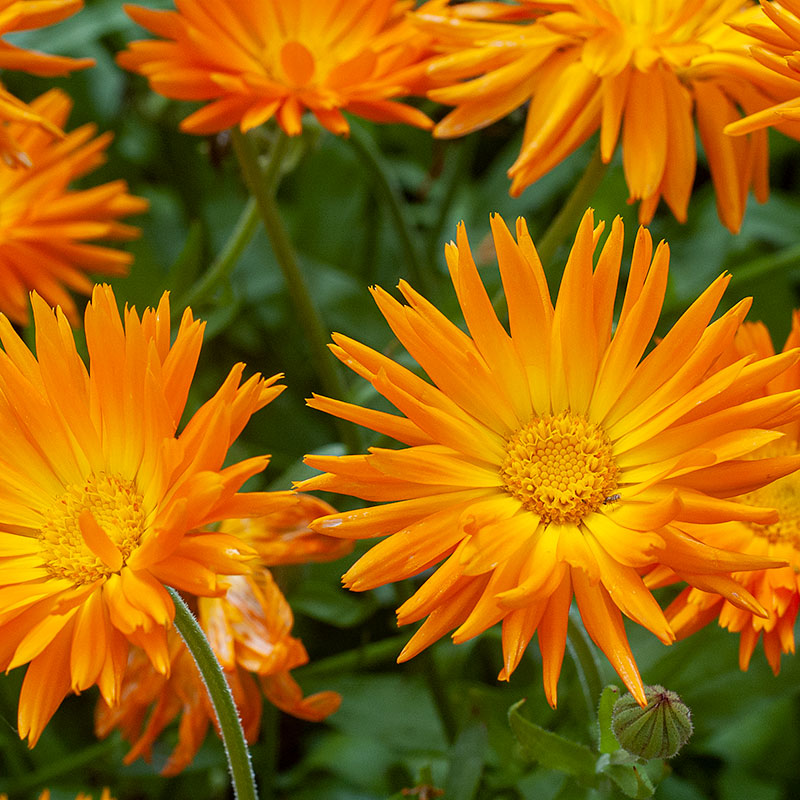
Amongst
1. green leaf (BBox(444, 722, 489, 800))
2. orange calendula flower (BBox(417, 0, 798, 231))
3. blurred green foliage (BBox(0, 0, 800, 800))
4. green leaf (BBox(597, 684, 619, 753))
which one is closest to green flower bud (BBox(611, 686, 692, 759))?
green leaf (BBox(597, 684, 619, 753))

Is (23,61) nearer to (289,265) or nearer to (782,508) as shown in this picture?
(289,265)

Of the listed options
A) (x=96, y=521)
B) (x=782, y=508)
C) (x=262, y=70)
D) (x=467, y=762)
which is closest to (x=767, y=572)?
(x=782, y=508)

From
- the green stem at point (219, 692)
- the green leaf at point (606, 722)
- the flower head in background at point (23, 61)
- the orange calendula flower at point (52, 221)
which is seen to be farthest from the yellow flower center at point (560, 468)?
the orange calendula flower at point (52, 221)

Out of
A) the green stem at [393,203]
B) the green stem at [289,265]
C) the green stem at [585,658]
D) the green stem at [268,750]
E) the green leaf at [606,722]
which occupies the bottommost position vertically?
the green stem at [268,750]

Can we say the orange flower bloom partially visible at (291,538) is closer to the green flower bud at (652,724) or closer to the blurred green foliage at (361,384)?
the blurred green foliage at (361,384)

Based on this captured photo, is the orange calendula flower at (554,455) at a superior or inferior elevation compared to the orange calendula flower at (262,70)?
inferior

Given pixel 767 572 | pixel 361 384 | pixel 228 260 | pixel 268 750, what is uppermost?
pixel 228 260

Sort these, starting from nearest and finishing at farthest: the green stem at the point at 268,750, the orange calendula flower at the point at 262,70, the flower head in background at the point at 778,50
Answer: the flower head in background at the point at 778,50
the orange calendula flower at the point at 262,70
the green stem at the point at 268,750
